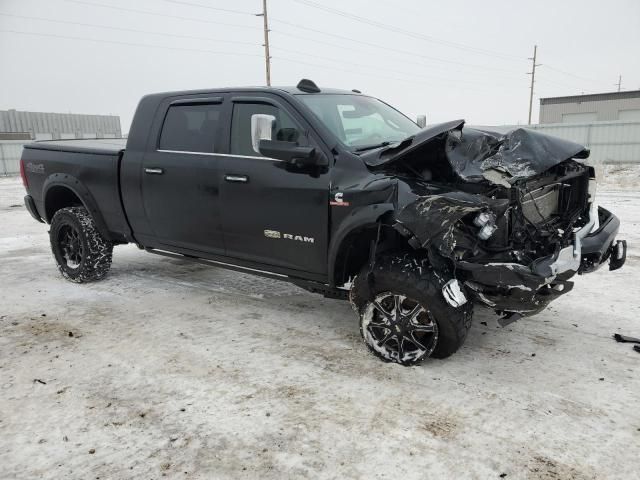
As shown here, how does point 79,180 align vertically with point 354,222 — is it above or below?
above

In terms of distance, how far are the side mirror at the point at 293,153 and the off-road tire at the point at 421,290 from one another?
2.85ft

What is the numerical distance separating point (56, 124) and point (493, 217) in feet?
200

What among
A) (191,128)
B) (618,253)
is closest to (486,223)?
(618,253)

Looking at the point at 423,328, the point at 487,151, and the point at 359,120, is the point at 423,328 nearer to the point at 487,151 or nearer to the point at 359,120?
the point at 487,151

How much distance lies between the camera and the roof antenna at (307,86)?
4.28 meters

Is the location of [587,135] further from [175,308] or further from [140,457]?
[140,457]

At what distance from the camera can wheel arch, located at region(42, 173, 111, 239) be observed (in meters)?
5.43

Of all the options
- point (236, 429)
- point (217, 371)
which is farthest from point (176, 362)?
point (236, 429)

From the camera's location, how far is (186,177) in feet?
14.8

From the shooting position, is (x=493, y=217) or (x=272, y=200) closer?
(x=493, y=217)

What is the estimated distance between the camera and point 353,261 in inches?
153

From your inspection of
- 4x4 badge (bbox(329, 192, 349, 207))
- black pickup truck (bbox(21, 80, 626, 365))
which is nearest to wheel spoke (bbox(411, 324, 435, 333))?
black pickup truck (bbox(21, 80, 626, 365))

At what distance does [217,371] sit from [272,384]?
0.44m

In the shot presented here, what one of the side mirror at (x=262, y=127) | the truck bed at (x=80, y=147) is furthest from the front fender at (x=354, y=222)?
the truck bed at (x=80, y=147)
